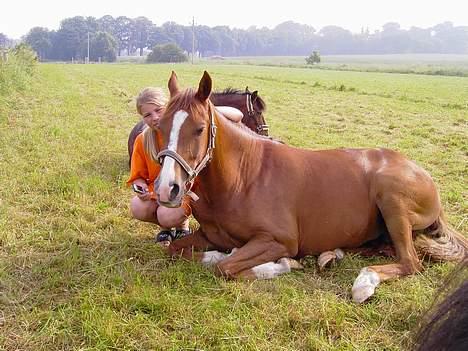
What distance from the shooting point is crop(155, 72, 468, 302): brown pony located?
4.24 metres

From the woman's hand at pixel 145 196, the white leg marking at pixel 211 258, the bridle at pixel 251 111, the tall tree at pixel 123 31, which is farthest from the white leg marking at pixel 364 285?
the tall tree at pixel 123 31

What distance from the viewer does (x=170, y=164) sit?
356 cm

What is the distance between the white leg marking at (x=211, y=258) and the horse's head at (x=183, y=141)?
33.0 inches

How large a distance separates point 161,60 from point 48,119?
3416 inches

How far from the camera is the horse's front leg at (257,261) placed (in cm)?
414

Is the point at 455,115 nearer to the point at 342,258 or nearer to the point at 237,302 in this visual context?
the point at 342,258

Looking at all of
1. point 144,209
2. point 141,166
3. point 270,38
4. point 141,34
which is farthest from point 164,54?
point 144,209

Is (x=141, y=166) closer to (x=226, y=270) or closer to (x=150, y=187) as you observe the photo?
(x=150, y=187)

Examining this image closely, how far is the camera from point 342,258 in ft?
15.1

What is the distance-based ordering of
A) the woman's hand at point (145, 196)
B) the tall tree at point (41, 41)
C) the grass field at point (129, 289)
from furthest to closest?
the tall tree at point (41, 41)
the woman's hand at point (145, 196)
the grass field at point (129, 289)

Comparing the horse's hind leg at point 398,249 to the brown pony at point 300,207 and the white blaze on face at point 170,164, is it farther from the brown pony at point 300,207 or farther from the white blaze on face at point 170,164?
the white blaze on face at point 170,164

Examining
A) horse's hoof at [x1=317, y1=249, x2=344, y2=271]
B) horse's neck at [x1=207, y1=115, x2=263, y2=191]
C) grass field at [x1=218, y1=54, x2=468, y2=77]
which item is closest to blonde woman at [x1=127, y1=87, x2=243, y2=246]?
horse's neck at [x1=207, y1=115, x2=263, y2=191]

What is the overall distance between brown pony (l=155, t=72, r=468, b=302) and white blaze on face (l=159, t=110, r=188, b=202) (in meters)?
0.28

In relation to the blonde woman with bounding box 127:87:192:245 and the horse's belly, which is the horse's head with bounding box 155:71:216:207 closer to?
the blonde woman with bounding box 127:87:192:245
